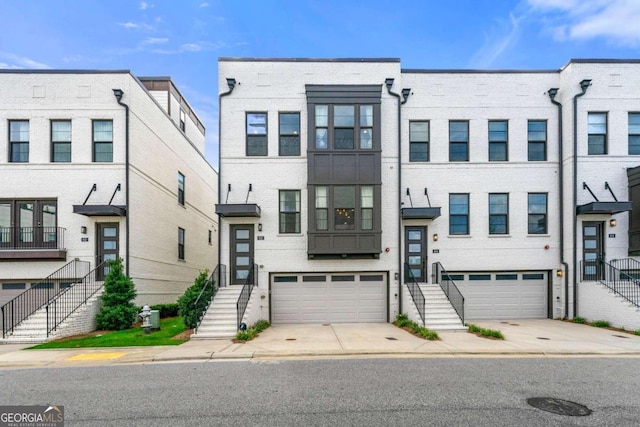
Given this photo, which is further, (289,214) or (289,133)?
(289,133)

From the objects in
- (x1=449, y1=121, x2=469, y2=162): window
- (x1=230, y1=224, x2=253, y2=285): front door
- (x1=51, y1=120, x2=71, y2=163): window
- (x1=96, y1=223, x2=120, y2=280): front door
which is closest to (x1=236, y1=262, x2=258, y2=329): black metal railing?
(x1=230, y1=224, x2=253, y2=285): front door

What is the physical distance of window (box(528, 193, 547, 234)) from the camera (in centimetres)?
1426

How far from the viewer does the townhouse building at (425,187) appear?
526 inches

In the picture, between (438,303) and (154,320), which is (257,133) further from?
(438,303)

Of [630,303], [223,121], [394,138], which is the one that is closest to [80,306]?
[223,121]

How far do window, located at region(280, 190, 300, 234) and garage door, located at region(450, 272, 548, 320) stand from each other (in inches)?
255

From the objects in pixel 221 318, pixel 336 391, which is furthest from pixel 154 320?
pixel 336 391

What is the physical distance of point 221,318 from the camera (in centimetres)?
1123

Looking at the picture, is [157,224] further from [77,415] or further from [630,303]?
[630,303]

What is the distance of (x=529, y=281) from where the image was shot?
14.3m

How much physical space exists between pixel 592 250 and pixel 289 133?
40.8 ft

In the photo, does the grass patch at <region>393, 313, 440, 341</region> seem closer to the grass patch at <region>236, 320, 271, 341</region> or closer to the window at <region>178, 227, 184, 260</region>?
the grass patch at <region>236, 320, 271, 341</region>

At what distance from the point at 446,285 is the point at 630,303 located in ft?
18.7

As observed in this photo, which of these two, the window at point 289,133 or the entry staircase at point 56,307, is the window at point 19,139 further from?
the window at point 289,133
